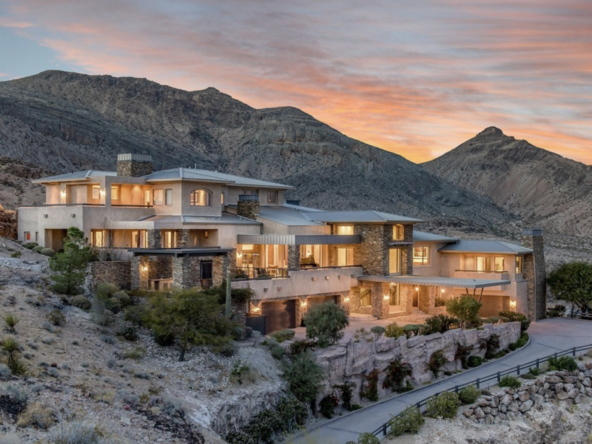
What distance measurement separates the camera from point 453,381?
31078 millimetres

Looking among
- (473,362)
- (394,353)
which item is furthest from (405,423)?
(473,362)

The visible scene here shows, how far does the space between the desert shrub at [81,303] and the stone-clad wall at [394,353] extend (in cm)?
1031

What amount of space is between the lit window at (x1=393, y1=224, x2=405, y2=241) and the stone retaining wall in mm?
13751

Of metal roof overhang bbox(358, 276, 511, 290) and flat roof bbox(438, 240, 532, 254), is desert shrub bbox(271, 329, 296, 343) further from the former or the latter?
flat roof bbox(438, 240, 532, 254)

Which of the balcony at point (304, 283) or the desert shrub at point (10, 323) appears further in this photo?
the balcony at point (304, 283)

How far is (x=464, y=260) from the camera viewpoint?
4450 cm

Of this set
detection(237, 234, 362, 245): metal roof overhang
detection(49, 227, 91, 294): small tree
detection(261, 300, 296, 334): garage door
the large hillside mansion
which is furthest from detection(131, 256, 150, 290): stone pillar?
detection(237, 234, 362, 245): metal roof overhang

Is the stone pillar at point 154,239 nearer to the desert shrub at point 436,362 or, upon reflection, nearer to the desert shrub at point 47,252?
the desert shrub at point 47,252

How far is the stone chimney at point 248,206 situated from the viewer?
40531mm

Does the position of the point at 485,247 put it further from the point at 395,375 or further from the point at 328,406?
the point at 328,406

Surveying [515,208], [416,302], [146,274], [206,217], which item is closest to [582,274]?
[416,302]

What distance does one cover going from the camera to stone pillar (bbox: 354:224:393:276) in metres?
40.7

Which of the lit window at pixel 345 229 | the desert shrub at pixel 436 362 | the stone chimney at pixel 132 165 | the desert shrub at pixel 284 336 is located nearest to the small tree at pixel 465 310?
the desert shrub at pixel 436 362

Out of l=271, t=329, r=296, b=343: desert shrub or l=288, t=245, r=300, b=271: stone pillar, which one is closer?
l=271, t=329, r=296, b=343: desert shrub
